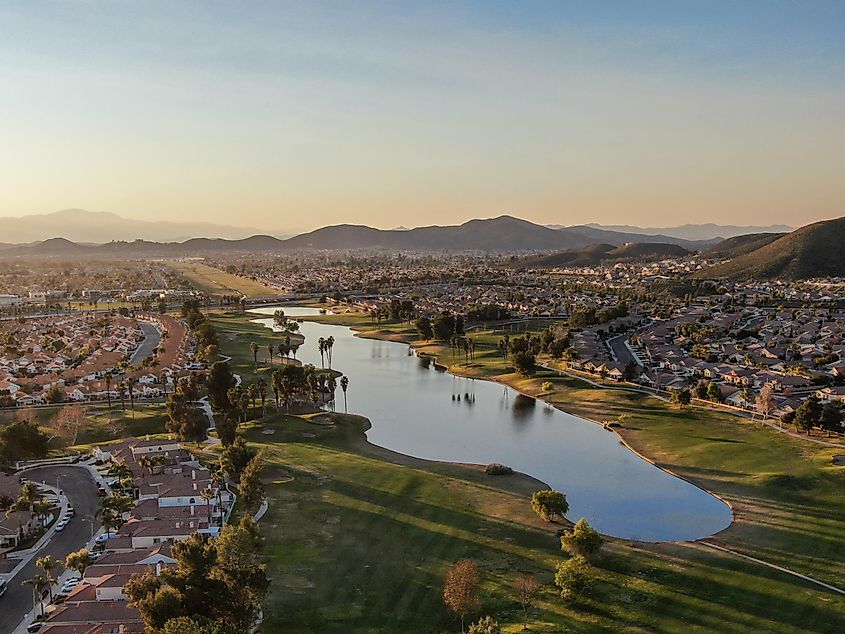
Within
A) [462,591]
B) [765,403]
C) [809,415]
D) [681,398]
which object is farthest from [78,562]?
[765,403]

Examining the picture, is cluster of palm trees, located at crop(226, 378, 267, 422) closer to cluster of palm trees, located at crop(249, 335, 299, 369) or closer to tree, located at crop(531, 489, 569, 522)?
cluster of palm trees, located at crop(249, 335, 299, 369)

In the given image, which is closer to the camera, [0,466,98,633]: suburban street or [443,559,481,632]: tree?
[443,559,481,632]: tree

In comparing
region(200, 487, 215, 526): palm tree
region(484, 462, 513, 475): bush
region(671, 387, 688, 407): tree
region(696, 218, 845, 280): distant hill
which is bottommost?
region(484, 462, 513, 475): bush

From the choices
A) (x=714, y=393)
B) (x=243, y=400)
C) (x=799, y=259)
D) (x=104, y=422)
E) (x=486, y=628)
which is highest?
(x=799, y=259)

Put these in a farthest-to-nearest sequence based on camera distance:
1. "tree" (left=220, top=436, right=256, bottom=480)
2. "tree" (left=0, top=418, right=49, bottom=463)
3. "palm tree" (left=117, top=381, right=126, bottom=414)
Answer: "palm tree" (left=117, top=381, right=126, bottom=414) → "tree" (left=0, top=418, right=49, bottom=463) → "tree" (left=220, top=436, right=256, bottom=480)

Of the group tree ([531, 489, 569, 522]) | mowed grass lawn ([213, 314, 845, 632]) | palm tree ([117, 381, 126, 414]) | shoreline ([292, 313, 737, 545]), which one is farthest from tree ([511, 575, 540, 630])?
palm tree ([117, 381, 126, 414])

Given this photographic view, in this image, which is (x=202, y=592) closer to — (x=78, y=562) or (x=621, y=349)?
(x=78, y=562)

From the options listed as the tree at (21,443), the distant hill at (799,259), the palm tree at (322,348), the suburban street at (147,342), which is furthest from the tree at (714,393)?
the distant hill at (799,259)
